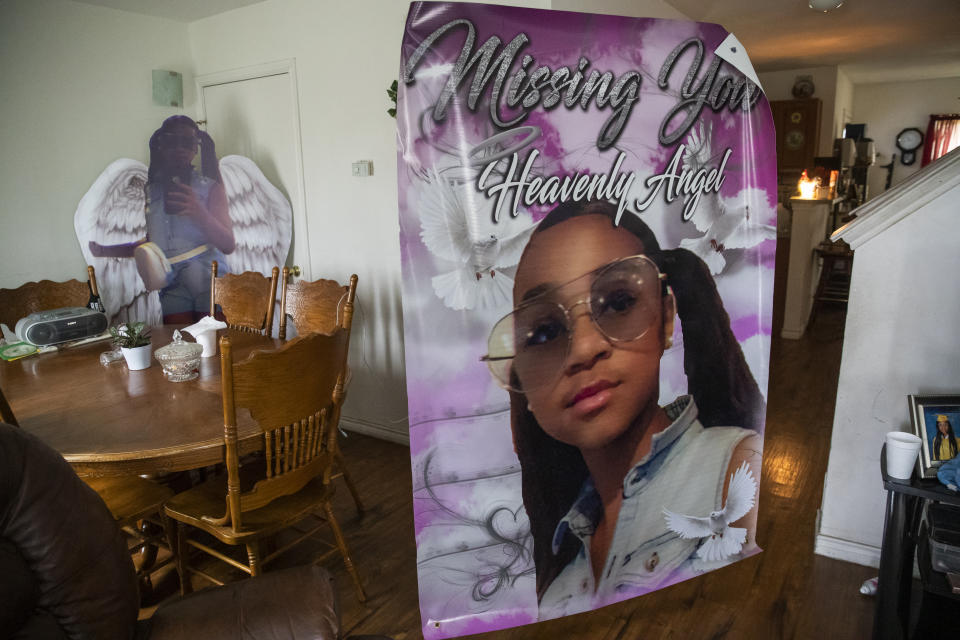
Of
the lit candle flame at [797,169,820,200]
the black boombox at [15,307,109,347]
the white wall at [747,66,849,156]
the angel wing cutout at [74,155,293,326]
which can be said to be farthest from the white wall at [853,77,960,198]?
the black boombox at [15,307,109,347]

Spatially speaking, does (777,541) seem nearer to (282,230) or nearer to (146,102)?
(282,230)

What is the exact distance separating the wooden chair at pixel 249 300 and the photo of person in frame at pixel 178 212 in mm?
522

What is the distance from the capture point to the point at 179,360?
84.4 inches

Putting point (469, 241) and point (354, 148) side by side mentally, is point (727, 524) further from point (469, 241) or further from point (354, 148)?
point (354, 148)

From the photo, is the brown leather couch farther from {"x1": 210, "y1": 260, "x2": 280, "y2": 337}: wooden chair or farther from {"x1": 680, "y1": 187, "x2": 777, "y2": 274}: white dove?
{"x1": 210, "y1": 260, "x2": 280, "y2": 337}: wooden chair

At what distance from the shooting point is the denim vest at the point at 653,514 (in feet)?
5.91

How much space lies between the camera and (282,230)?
11.4 feet

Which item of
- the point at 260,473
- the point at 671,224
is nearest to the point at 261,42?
the point at 260,473

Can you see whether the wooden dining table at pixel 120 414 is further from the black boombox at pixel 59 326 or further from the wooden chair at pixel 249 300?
the wooden chair at pixel 249 300

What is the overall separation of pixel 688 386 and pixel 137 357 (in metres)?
1.94

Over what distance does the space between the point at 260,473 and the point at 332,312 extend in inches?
32.0

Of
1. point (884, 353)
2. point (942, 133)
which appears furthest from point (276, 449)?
point (942, 133)

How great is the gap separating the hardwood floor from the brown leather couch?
0.74 meters

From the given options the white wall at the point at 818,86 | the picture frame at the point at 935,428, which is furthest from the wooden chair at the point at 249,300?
the white wall at the point at 818,86
